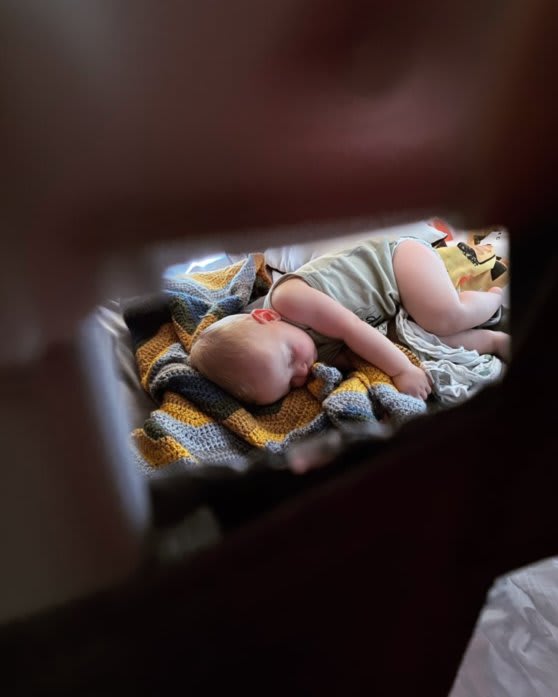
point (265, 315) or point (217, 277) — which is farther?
point (217, 277)

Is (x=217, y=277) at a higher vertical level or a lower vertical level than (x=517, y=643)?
higher

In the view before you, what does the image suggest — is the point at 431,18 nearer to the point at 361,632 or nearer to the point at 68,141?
the point at 68,141

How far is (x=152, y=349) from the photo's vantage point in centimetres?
108

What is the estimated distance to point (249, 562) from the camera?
0.81 ft

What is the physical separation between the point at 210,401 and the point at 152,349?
0.65ft

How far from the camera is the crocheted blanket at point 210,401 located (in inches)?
33.4

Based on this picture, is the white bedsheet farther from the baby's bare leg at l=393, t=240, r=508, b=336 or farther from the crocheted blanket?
the baby's bare leg at l=393, t=240, r=508, b=336

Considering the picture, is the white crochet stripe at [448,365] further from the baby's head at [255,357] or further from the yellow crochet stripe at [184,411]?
the yellow crochet stripe at [184,411]

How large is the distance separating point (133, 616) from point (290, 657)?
0.32ft

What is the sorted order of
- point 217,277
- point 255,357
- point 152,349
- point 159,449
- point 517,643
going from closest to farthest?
1. point 517,643
2. point 159,449
3. point 255,357
4. point 152,349
5. point 217,277

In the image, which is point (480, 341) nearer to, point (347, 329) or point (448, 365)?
point (448, 365)

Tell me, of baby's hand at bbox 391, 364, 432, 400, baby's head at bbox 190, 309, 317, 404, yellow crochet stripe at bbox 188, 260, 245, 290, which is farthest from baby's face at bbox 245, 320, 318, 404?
yellow crochet stripe at bbox 188, 260, 245, 290

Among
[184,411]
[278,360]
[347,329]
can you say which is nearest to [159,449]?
[184,411]

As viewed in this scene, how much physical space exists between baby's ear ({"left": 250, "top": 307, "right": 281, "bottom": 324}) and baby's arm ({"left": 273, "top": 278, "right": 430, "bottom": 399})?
1cm
